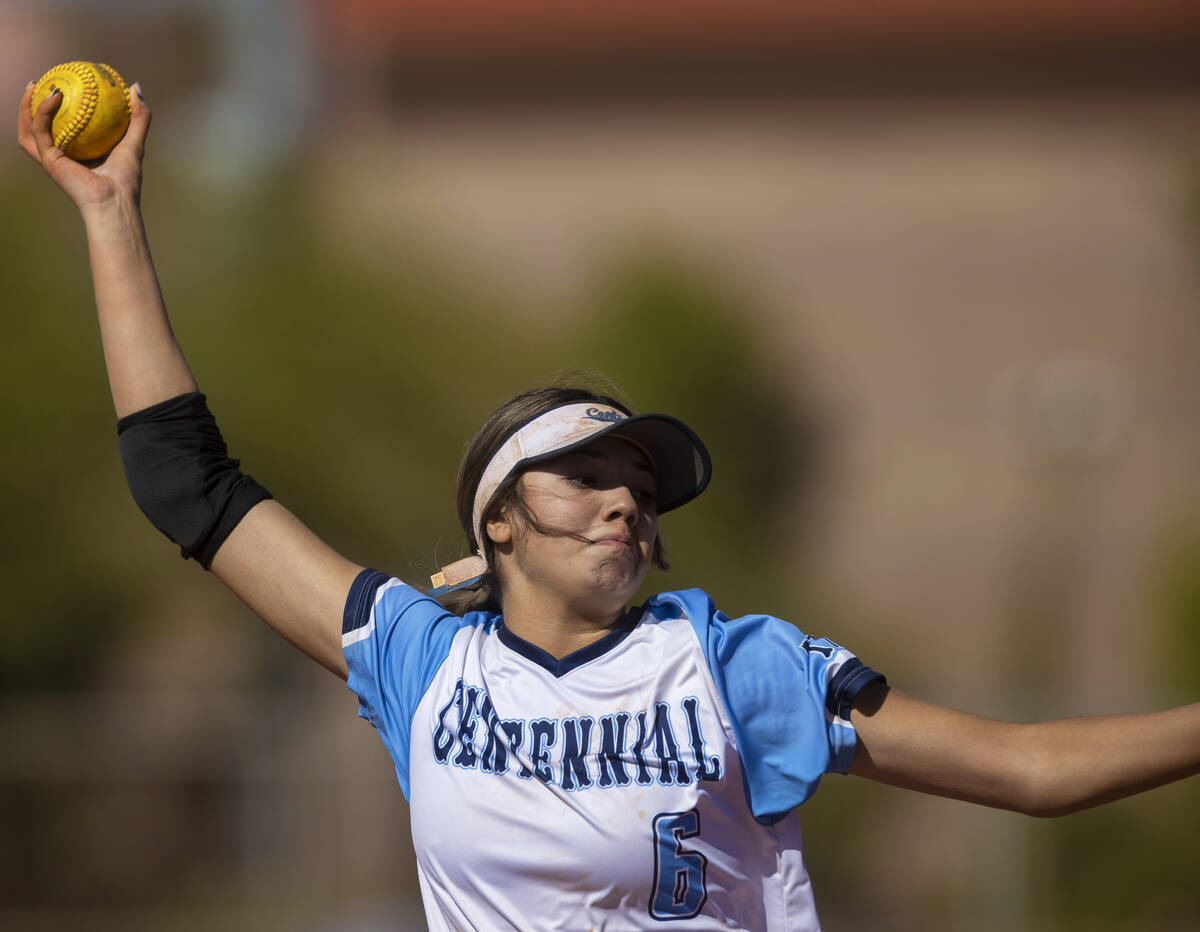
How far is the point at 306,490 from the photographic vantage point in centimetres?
1149

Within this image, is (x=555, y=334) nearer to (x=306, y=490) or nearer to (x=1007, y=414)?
(x=306, y=490)

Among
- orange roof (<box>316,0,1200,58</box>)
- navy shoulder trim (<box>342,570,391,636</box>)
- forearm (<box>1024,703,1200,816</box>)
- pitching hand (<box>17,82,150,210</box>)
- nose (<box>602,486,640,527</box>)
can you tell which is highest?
orange roof (<box>316,0,1200,58</box>)

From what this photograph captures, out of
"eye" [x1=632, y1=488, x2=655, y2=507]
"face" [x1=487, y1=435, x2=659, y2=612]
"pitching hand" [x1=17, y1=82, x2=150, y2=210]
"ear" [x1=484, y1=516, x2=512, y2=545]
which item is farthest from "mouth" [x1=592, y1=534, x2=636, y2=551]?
"pitching hand" [x1=17, y1=82, x2=150, y2=210]

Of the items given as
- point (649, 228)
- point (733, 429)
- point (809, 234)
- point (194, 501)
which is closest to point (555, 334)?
point (733, 429)

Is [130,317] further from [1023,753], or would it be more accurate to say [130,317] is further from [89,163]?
[1023,753]

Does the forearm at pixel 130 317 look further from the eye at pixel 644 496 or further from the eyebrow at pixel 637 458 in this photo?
the eye at pixel 644 496

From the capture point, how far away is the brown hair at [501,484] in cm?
255

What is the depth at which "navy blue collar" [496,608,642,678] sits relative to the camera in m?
2.38

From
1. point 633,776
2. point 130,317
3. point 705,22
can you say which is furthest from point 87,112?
point 705,22

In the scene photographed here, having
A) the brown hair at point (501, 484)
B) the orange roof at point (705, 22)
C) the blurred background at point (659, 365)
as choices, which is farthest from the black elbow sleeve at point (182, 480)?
the orange roof at point (705, 22)

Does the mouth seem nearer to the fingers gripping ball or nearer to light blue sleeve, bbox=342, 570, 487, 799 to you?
light blue sleeve, bbox=342, 570, 487, 799

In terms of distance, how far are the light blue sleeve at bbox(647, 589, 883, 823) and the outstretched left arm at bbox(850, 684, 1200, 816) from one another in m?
0.05

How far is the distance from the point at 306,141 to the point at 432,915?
16662 millimetres

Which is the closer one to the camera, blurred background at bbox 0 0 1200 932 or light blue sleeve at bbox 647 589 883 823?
light blue sleeve at bbox 647 589 883 823
